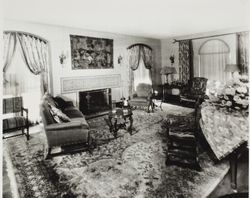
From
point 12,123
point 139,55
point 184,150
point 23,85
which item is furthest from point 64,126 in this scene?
point 139,55

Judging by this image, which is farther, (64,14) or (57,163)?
(64,14)

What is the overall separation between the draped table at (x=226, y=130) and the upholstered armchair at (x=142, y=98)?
3.37 m

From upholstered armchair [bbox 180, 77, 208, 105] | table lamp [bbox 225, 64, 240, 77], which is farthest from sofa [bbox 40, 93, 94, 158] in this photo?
table lamp [bbox 225, 64, 240, 77]

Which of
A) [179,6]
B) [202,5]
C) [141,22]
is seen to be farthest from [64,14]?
[202,5]

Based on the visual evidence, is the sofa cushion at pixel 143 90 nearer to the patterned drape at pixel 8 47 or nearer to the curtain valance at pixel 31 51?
the curtain valance at pixel 31 51

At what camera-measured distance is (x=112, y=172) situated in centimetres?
311

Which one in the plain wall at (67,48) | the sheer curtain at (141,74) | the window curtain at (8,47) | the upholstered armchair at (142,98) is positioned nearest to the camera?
the window curtain at (8,47)

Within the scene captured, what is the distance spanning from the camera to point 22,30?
5.37 metres

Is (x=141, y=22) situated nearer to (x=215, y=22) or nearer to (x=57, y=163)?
(x=215, y=22)

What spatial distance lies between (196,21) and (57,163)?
4952mm

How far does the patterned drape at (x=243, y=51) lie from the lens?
673 centimetres

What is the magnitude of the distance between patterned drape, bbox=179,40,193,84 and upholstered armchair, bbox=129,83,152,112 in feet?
6.77

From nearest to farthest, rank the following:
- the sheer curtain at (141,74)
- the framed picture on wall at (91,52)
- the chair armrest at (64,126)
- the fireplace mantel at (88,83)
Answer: the chair armrest at (64,126)
the fireplace mantel at (88,83)
the framed picture on wall at (91,52)
the sheer curtain at (141,74)

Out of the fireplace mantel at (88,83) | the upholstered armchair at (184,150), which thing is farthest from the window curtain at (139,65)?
the upholstered armchair at (184,150)
